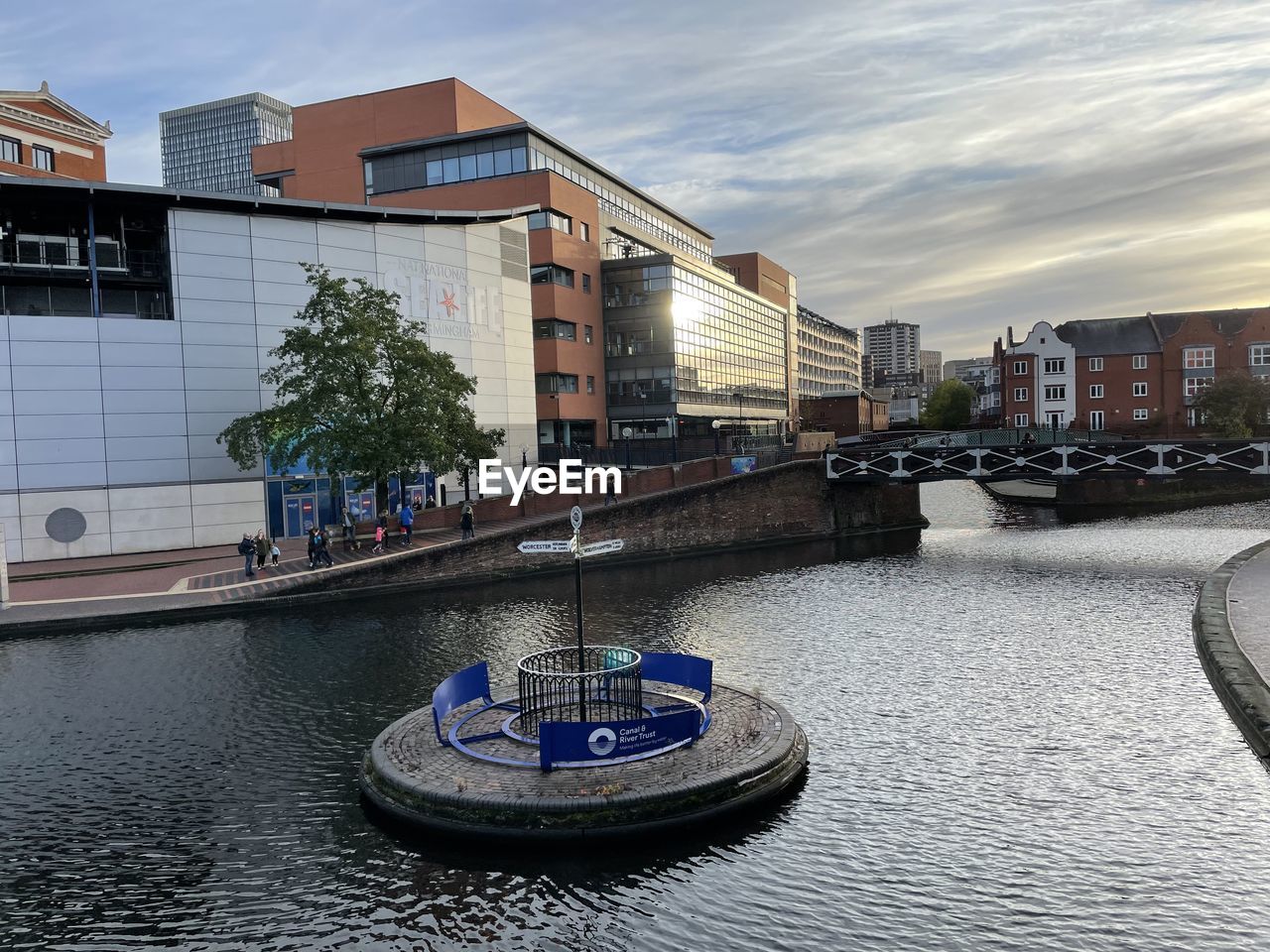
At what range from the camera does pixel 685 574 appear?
36.1m

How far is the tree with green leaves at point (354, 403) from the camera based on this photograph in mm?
33656

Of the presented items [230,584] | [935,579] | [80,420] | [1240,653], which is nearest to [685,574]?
[935,579]

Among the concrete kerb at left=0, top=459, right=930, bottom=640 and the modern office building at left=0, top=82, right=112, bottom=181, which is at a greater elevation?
the modern office building at left=0, top=82, right=112, bottom=181

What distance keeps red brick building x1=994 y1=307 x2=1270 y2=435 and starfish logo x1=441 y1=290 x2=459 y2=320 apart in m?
61.6

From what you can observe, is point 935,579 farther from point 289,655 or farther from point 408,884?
point 408,884

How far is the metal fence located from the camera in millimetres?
14453

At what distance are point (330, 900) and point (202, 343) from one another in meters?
32.4

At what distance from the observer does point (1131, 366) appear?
81.4 meters

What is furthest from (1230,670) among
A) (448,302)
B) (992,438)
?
(448,302)

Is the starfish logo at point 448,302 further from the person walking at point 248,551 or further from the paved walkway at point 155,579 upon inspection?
the person walking at point 248,551

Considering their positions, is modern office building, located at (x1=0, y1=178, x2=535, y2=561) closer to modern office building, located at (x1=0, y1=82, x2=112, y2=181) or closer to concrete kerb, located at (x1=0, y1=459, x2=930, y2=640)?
concrete kerb, located at (x1=0, y1=459, x2=930, y2=640)

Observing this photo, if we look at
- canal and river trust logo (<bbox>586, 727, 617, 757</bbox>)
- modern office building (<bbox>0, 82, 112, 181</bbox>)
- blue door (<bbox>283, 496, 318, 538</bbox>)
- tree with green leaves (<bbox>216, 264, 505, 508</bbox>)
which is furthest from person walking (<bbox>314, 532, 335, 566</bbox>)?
modern office building (<bbox>0, 82, 112, 181</bbox>)

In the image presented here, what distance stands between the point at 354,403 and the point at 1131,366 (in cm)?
7556

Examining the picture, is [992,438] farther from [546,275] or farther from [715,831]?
[715,831]
